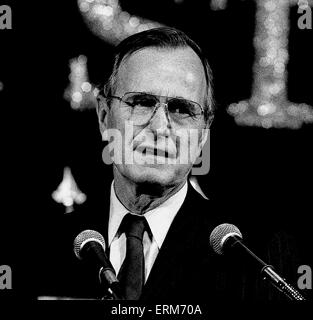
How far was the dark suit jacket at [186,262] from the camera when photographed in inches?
86.5

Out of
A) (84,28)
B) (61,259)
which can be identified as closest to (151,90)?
(84,28)

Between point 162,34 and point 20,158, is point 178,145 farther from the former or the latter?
point 20,158

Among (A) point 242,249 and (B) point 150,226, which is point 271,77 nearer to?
(B) point 150,226

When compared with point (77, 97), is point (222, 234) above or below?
below

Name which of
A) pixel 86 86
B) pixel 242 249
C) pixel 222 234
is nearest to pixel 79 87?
pixel 86 86

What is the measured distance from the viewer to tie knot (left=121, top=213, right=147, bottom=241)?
2.21 m

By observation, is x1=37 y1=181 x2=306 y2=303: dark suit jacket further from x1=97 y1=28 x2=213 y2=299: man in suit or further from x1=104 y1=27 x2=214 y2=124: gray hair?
x1=104 y1=27 x2=214 y2=124: gray hair

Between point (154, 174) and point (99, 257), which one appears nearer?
point (99, 257)

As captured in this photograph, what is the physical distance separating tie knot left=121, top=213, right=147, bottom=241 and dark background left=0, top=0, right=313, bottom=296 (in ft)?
0.62

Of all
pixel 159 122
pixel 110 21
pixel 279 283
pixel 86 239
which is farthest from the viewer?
pixel 110 21

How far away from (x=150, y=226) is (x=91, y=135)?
45 centimetres

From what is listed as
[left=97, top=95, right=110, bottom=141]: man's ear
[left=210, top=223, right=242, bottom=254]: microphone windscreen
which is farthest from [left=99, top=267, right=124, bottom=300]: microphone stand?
[left=97, top=95, right=110, bottom=141]: man's ear

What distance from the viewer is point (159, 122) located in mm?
2178
